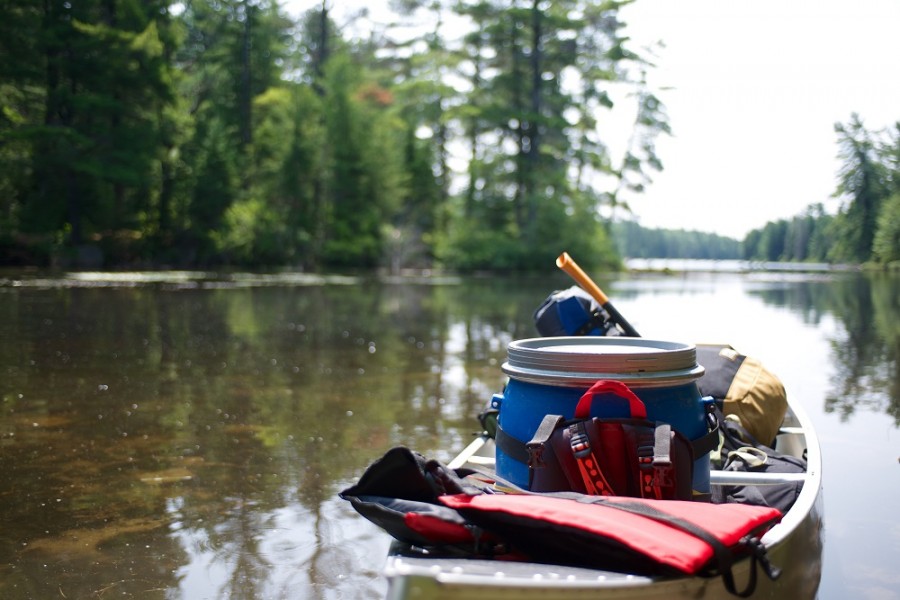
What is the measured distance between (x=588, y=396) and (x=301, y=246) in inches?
1334

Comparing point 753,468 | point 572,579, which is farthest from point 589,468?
point 753,468

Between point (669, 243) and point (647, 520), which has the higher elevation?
point (669, 243)

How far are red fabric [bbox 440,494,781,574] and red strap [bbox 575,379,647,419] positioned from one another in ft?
1.35

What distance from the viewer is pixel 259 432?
5742mm

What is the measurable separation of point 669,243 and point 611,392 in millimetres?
69730

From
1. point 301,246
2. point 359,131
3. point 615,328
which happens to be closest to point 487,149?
point 359,131

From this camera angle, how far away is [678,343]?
123 inches

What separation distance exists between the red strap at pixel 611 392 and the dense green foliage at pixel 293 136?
28872mm

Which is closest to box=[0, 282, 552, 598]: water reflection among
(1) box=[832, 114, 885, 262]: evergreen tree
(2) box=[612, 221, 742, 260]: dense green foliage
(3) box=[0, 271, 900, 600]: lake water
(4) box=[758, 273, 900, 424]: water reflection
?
(3) box=[0, 271, 900, 600]: lake water

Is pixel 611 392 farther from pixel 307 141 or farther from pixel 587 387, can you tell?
pixel 307 141

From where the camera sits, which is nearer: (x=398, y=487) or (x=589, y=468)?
(x=398, y=487)

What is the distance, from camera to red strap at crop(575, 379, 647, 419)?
2.62 metres

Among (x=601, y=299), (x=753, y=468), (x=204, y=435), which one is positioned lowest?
(x=204, y=435)

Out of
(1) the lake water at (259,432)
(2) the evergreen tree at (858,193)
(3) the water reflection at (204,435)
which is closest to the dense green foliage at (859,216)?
(2) the evergreen tree at (858,193)
